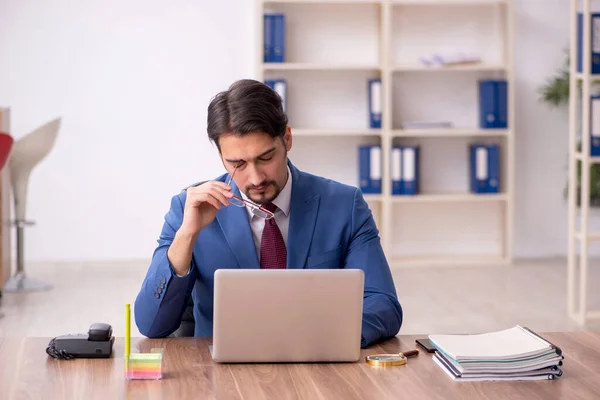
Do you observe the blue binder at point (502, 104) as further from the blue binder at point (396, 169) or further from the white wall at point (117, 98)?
the blue binder at point (396, 169)

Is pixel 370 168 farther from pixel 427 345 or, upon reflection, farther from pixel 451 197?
pixel 427 345

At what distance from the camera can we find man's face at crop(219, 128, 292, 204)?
7.76ft

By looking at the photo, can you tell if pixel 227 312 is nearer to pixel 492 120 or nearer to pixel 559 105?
pixel 492 120

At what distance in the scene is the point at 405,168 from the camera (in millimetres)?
6695

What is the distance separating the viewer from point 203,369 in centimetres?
197

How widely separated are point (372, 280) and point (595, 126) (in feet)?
9.45

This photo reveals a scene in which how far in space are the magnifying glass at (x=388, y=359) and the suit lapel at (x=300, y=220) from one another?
47cm

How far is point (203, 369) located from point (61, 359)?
33cm

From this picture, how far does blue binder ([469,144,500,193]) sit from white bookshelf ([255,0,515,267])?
72 millimetres

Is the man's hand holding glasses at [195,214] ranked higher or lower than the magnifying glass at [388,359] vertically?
higher

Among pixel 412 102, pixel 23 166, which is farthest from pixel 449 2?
pixel 23 166

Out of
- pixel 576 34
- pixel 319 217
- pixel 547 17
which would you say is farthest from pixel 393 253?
pixel 319 217

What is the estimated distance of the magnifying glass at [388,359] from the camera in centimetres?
201

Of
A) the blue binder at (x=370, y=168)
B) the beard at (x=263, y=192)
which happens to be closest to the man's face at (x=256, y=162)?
the beard at (x=263, y=192)
